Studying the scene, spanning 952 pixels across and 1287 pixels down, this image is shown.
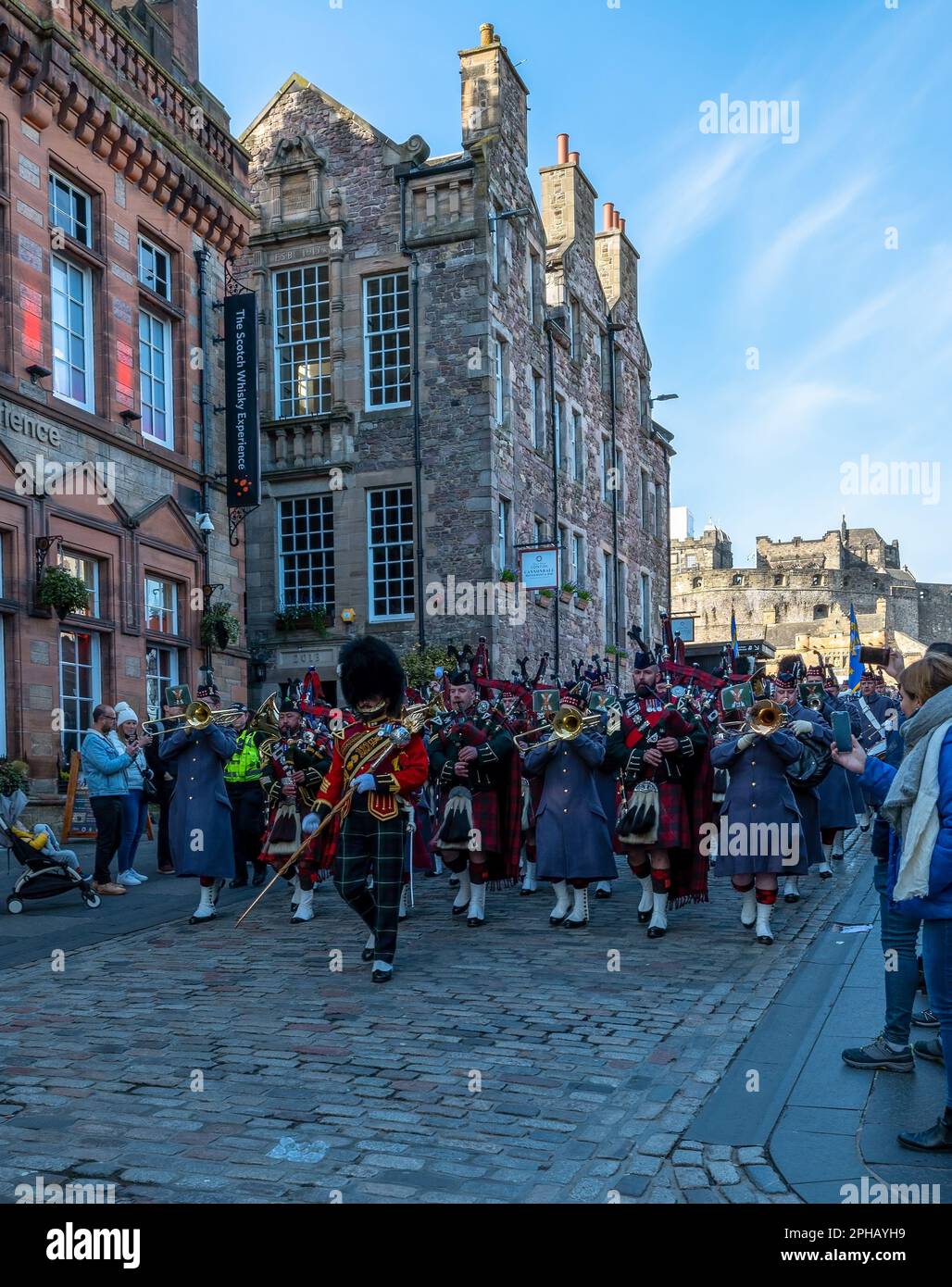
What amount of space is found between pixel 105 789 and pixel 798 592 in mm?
66123

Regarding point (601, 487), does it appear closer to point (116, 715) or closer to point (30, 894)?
point (116, 715)

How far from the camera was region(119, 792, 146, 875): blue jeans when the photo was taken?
39.3 feet

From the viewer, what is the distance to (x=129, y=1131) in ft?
16.2

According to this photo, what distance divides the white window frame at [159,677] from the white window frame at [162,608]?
0.25m

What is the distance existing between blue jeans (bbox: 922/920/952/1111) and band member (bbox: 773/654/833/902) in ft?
14.4

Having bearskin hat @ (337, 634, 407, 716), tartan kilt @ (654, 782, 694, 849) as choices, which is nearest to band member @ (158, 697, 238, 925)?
bearskin hat @ (337, 634, 407, 716)

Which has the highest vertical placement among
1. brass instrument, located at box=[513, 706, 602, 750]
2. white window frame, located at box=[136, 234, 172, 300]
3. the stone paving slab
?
white window frame, located at box=[136, 234, 172, 300]

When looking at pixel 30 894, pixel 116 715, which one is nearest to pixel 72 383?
pixel 116 715

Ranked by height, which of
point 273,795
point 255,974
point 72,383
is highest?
point 72,383

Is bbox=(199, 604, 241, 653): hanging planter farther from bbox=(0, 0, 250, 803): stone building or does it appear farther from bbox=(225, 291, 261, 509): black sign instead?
bbox=(225, 291, 261, 509): black sign

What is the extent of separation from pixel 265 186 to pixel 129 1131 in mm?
24696

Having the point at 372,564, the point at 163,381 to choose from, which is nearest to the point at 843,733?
the point at 163,381

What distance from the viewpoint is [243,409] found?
1994cm

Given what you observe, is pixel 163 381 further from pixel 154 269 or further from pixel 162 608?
pixel 162 608
